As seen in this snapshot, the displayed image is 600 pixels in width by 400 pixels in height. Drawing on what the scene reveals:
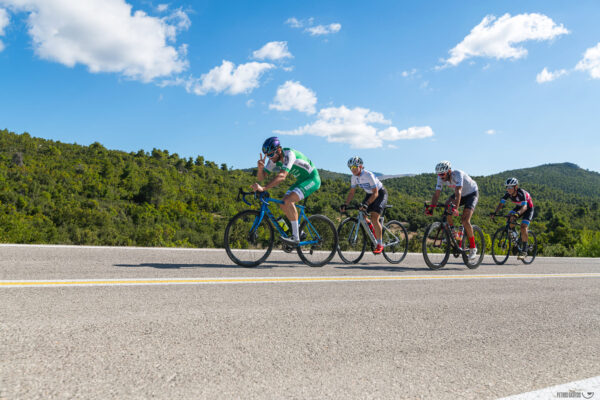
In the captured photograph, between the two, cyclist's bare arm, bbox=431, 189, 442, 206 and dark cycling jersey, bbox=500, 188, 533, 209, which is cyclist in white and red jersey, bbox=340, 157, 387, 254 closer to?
cyclist's bare arm, bbox=431, 189, 442, 206

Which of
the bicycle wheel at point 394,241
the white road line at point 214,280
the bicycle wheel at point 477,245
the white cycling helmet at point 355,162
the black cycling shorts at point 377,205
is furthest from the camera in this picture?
the bicycle wheel at point 394,241

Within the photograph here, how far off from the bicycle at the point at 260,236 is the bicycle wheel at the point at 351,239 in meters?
0.78

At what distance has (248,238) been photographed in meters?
6.23

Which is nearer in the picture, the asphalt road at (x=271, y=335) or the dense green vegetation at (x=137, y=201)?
the asphalt road at (x=271, y=335)

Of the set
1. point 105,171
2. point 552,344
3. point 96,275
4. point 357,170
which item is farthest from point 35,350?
point 105,171

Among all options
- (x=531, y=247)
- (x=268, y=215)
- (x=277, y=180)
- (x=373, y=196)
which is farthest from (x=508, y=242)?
(x=277, y=180)

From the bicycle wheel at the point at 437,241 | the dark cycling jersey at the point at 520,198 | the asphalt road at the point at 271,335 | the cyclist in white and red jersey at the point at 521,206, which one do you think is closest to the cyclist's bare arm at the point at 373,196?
the bicycle wheel at the point at 437,241

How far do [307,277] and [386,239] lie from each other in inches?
127

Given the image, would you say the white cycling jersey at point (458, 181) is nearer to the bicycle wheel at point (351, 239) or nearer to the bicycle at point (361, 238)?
the bicycle at point (361, 238)

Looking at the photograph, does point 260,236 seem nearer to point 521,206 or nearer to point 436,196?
point 436,196

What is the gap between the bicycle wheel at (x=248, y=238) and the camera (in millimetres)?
6102

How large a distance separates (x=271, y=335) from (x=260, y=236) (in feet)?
11.7

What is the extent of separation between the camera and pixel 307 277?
17.3 ft

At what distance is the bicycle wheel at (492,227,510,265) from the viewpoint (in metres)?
9.84
